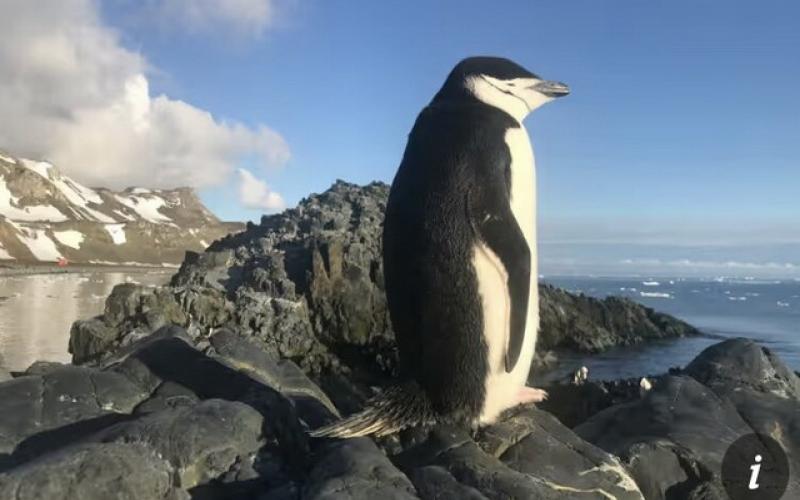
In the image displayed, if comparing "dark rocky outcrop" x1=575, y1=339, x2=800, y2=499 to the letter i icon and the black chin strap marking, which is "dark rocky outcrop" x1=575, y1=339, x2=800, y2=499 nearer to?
the letter i icon

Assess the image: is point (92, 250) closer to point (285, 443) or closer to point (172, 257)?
point (172, 257)

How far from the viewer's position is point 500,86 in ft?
11.1

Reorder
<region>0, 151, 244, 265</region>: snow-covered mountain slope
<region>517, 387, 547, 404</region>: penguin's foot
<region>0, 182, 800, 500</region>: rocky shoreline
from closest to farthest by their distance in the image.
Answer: <region>0, 182, 800, 500</region>: rocky shoreline → <region>517, 387, 547, 404</region>: penguin's foot → <region>0, 151, 244, 265</region>: snow-covered mountain slope

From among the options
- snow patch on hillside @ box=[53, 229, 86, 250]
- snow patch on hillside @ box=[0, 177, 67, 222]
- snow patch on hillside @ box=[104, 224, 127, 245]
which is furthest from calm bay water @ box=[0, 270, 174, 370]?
snow patch on hillside @ box=[0, 177, 67, 222]

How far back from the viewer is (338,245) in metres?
18.9

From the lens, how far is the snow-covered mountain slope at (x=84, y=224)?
302ft

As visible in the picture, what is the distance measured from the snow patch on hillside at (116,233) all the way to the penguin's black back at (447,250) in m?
105

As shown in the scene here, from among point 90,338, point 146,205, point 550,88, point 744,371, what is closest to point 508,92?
point 550,88

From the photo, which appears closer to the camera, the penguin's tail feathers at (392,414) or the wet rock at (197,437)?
the wet rock at (197,437)

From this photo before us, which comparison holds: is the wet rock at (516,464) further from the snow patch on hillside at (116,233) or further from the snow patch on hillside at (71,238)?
the snow patch on hillside at (116,233)

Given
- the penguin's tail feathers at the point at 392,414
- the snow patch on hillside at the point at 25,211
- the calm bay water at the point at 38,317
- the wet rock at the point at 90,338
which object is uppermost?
the snow patch on hillside at the point at 25,211

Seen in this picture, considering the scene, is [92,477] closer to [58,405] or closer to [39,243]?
[58,405]

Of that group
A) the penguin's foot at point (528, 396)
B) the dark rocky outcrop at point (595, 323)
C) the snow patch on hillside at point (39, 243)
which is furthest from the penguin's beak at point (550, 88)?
the snow patch on hillside at point (39, 243)

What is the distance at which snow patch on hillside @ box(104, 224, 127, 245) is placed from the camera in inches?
4013
